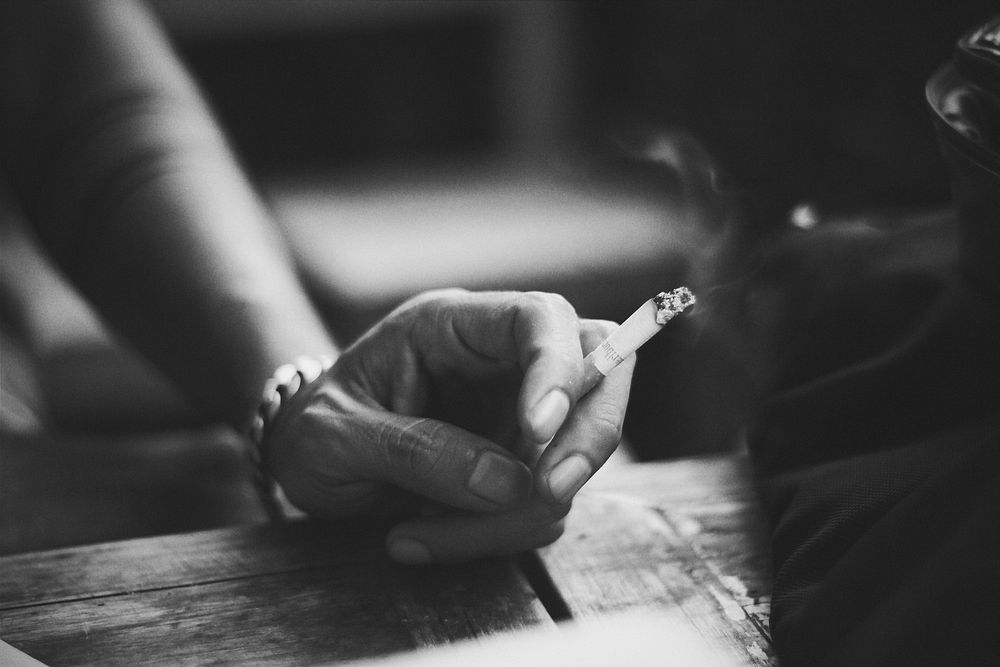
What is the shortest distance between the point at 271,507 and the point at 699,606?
33cm

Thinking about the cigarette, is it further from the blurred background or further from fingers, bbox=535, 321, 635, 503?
the blurred background

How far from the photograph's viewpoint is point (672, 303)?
0.59 meters

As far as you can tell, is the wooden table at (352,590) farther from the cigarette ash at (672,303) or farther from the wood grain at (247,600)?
the cigarette ash at (672,303)

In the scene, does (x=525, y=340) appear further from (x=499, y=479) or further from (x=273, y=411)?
(x=273, y=411)

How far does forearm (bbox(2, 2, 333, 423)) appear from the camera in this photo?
34.3 inches

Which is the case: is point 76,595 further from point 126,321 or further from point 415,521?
point 126,321

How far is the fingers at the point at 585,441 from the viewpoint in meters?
0.56

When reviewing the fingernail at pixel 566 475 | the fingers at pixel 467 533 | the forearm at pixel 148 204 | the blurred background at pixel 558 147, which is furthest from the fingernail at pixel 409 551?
the blurred background at pixel 558 147

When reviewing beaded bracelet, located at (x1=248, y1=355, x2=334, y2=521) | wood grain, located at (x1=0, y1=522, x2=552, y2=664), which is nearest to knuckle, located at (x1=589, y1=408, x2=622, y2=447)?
wood grain, located at (x1=0, y1=522, x2=552, y2=664)

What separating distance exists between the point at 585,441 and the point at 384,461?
129mm

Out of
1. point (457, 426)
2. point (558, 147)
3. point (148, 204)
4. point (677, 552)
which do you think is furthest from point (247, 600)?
point (558, 147)

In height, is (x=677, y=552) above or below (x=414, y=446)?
below

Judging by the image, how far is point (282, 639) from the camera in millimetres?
544

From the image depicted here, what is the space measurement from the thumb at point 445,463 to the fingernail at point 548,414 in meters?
0.05
